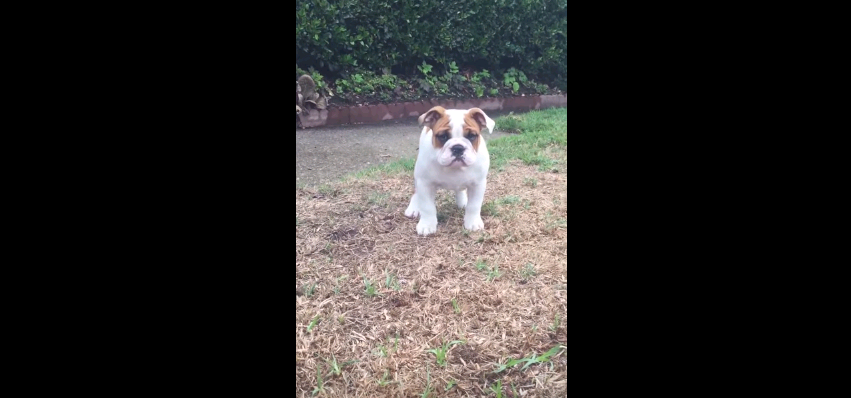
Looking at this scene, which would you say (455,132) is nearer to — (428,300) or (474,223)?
(474,223)

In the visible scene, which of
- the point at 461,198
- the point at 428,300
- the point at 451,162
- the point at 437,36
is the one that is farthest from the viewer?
the point at 461,198

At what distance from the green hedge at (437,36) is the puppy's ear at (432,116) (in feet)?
0.34

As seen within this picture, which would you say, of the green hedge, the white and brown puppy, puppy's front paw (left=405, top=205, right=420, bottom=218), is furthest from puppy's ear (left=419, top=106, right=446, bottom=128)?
puppy's front paw (left=405, top=205, right=420, bottom=218)

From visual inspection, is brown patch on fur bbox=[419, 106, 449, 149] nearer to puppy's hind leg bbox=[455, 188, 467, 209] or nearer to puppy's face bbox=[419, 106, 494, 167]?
puppy's face bbox=[419, 106, 494, 167]

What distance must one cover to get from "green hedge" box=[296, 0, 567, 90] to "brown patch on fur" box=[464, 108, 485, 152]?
13cm

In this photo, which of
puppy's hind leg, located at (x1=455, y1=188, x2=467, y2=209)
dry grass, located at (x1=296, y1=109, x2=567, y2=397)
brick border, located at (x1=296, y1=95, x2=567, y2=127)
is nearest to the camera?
Answer: dry grass, located at (x1=296, y1=109, x2=567, y2=397)

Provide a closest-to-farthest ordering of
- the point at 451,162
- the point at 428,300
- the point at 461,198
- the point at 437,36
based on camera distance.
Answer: the point at 428,300, the point at 437,36, the point at 451,162, the point at 461,198

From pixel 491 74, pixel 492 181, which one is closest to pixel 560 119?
pixel 491 74

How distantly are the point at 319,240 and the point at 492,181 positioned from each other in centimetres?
65

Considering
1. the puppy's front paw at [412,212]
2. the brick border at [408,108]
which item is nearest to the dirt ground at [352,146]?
the brick border at [408,108]

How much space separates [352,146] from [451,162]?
31 cm

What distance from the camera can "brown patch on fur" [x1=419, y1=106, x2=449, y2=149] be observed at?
142cm

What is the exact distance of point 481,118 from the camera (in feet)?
4.83

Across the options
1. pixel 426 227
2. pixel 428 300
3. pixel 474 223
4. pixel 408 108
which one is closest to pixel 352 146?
pixel 408 108
